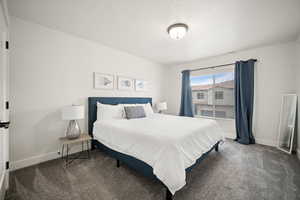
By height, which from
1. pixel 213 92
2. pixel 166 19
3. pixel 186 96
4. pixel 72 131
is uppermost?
pixel 166 19

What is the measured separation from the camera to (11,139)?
188 centimetres

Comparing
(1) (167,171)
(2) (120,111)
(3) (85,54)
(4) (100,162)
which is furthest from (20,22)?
(1) (167,171)

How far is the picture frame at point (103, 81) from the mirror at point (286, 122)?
Answer: 425cm

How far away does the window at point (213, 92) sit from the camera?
12.2 feet

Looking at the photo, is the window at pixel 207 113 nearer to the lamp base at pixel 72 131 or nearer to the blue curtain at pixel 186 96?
the blue curtain at pixel 186 96

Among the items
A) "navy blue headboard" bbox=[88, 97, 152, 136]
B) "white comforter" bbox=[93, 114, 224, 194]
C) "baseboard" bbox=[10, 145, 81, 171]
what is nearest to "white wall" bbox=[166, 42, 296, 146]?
"white comforter" bbox=[93, 114, 224, 194]

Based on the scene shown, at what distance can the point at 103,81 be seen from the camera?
2967 mm

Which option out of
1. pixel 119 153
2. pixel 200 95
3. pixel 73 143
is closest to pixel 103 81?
pixel 73 143

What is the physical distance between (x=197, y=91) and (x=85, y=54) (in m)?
3.70

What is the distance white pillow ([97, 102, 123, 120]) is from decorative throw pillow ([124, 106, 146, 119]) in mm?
171

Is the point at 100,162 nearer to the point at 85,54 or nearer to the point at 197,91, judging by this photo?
the point at 85,54

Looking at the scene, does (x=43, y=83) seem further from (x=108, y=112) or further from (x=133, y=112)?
(x=133, y=112)

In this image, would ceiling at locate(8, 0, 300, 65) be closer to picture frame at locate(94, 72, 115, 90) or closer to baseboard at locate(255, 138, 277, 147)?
picture frame at locate(94, 72, 115, 90)

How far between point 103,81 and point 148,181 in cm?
238
